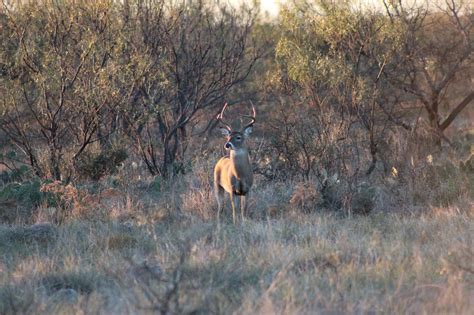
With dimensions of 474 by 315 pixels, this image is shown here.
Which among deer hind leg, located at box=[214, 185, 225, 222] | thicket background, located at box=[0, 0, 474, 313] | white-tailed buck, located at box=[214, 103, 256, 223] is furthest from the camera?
deer hind leg, located at box=[214, 185, 225, 222]

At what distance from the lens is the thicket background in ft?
23.4

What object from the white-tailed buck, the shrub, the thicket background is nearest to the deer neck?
the white-tailed buck

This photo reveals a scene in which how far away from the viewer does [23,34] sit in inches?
546

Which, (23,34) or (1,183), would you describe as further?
Answer: (1,183)

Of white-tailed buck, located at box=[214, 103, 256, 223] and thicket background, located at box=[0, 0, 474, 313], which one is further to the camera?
white-tailed buck, located at box=[214, 103, 256, 223]

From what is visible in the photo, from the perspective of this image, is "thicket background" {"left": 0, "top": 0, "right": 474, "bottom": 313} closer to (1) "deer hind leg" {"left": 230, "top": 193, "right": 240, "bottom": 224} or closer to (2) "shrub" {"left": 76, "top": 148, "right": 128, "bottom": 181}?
(2) "shrub" {"left": 76, "top": 148, "right": 128, "bottom": 181}

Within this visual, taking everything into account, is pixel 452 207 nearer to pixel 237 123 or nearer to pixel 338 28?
pixel 338 28

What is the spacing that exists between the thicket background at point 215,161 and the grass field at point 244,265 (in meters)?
0.03

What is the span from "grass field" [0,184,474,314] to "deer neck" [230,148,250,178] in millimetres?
1047

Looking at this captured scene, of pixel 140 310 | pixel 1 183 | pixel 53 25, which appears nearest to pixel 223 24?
pixel 53 25

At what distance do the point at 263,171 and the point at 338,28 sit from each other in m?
3.81

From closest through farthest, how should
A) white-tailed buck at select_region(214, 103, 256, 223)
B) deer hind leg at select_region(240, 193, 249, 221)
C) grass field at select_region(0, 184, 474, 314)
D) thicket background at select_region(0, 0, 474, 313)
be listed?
grass field at select_region(0, 184, 474, 314) < thicket background at select_region(0, 0, 474, 313) < deer hind leg at select_region(240, 193, 249, 221) < white-tailed buck at select_region(214, 103, 256, 223)

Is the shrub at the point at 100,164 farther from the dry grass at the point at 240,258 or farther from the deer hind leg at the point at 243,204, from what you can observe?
the deer hind leg at the point at 243,204

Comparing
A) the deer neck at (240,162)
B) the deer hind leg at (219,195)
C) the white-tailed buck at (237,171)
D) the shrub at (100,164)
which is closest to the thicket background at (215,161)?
the shrub at (100,164)
